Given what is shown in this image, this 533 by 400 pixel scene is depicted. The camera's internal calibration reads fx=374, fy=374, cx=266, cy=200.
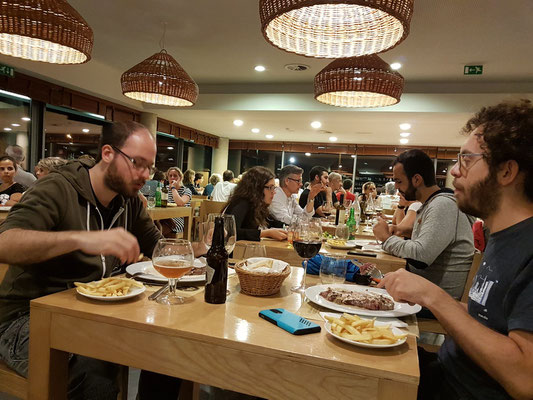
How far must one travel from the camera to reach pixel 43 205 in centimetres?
130

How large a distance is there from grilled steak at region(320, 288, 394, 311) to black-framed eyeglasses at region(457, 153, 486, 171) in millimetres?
474

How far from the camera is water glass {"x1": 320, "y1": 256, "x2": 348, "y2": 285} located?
→ 1.28 metres

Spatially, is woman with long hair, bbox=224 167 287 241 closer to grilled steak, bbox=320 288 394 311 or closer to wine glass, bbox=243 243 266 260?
wine glass, bbox=243 243 266 260

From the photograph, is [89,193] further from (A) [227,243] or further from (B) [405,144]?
(B) [405,144]

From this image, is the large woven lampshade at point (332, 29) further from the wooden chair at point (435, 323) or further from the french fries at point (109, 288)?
the wooden chair at point (435, 323)

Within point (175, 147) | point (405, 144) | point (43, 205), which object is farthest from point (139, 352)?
point (405, 144)

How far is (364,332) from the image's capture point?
0.92 metres

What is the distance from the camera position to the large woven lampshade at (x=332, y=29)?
1633mm

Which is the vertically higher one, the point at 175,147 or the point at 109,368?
the point at 175,147

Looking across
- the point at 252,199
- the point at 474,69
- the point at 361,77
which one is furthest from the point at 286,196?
the point at 474,69

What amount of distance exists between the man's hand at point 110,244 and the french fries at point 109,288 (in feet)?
0.27

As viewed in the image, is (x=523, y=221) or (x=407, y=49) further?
(x=407, y=49)

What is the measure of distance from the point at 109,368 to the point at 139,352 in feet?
1.49

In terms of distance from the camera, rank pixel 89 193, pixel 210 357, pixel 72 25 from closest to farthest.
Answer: pixel 210 357 → pixel 89 193 → pixel 72 25
